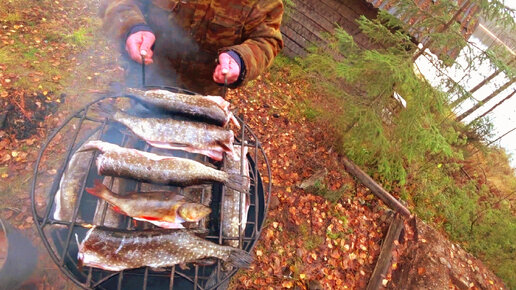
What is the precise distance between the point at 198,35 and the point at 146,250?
253 cm

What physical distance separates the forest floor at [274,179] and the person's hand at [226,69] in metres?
2.15

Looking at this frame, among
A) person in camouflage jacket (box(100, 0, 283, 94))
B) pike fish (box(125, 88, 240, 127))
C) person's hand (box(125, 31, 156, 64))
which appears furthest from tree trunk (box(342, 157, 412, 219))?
person's hand (box(125, 31, 156, 64))

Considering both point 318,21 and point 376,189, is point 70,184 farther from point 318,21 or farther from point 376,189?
point 318,21

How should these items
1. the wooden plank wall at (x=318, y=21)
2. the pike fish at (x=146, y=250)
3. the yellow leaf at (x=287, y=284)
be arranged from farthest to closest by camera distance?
the wooden plank wall at (x=318, y=21) → the yellow leaf at (x=287, y=284) → the pike fish at (x=146, y=250)

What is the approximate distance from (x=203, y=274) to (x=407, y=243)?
434 cm

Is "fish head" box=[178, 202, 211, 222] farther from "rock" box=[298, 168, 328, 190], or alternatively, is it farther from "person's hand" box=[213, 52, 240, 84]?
"rock" box=[298, 168, 328, 190]

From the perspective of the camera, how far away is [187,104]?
9.92 feet

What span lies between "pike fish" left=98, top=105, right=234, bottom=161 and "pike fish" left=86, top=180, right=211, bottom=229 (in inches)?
22.4

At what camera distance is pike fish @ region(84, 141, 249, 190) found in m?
2.53

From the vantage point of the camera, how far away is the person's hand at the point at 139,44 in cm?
289

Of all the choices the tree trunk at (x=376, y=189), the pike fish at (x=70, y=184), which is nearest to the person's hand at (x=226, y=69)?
the pike fish at (x=70, y=184)

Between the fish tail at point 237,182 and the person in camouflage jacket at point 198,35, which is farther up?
the person in camouflage jacket at point 198,35

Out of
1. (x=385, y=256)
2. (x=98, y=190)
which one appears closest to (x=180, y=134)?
(x=98, y=190)

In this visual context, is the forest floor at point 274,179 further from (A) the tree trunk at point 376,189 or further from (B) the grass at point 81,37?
(A) the tree trunk at point 376,189
